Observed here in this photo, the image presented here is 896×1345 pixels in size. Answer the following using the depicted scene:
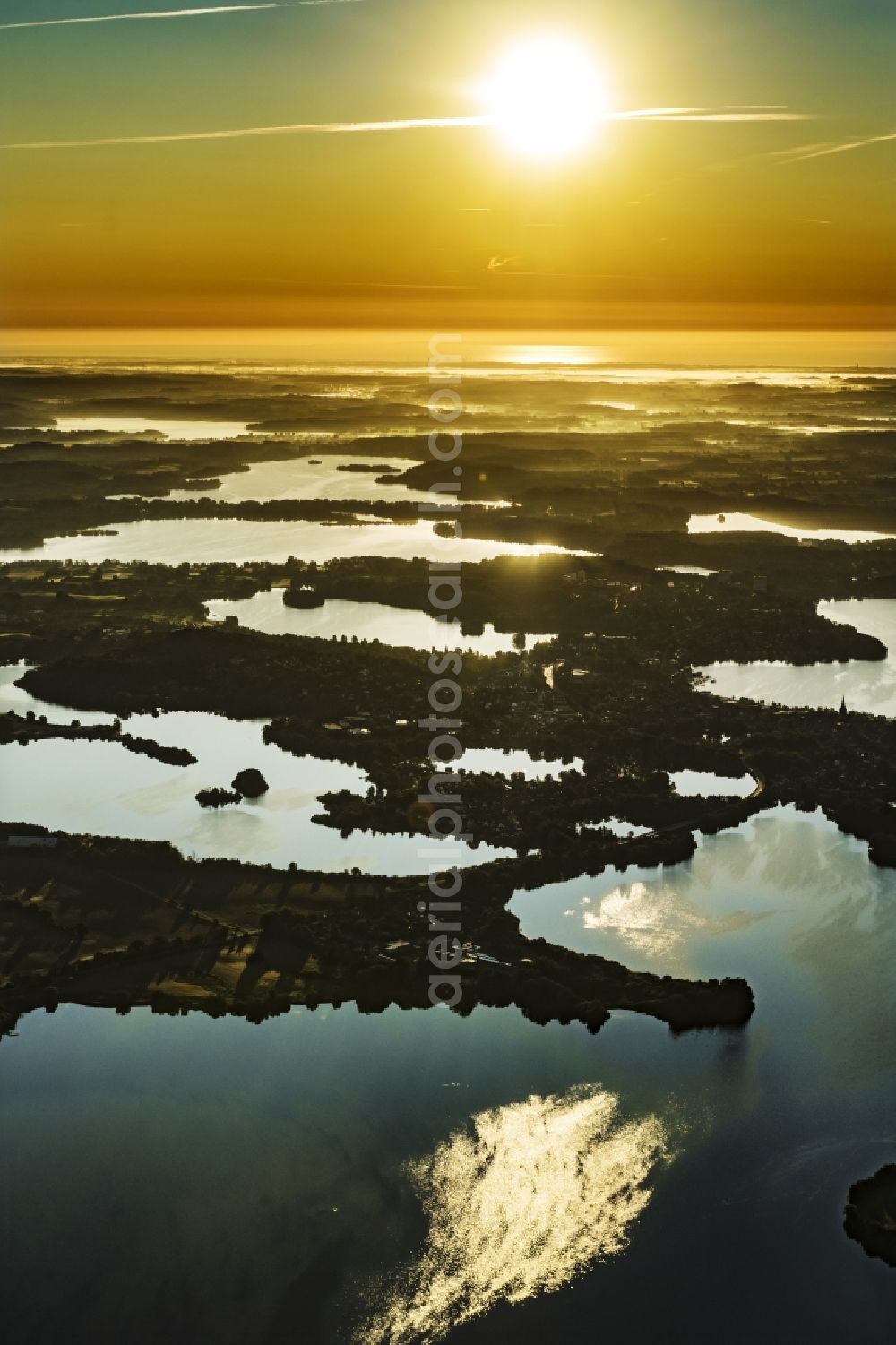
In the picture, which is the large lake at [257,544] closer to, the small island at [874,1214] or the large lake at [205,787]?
the large lake at [205,787]

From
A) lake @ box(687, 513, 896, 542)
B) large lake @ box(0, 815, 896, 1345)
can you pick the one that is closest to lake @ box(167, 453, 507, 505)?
lake @ box(687, 513, 896, 542)

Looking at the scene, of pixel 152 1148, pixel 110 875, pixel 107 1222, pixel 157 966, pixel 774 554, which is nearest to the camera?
pixel 107 1222

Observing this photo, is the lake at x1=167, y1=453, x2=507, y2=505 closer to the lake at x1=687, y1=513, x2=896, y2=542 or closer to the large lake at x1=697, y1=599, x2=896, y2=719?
the lake at x1=687, y1=513, x2=896, y2=542

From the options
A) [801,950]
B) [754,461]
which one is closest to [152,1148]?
[801,950]

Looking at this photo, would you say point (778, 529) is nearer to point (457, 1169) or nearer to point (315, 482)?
point (315, 482)

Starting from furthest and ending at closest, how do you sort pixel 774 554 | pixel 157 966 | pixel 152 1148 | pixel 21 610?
1. pixel 774 554
2. pixel 21 610
3. pixel 157 966
4. pixel 152 1148

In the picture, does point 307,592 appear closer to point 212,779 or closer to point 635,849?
point 212,779
